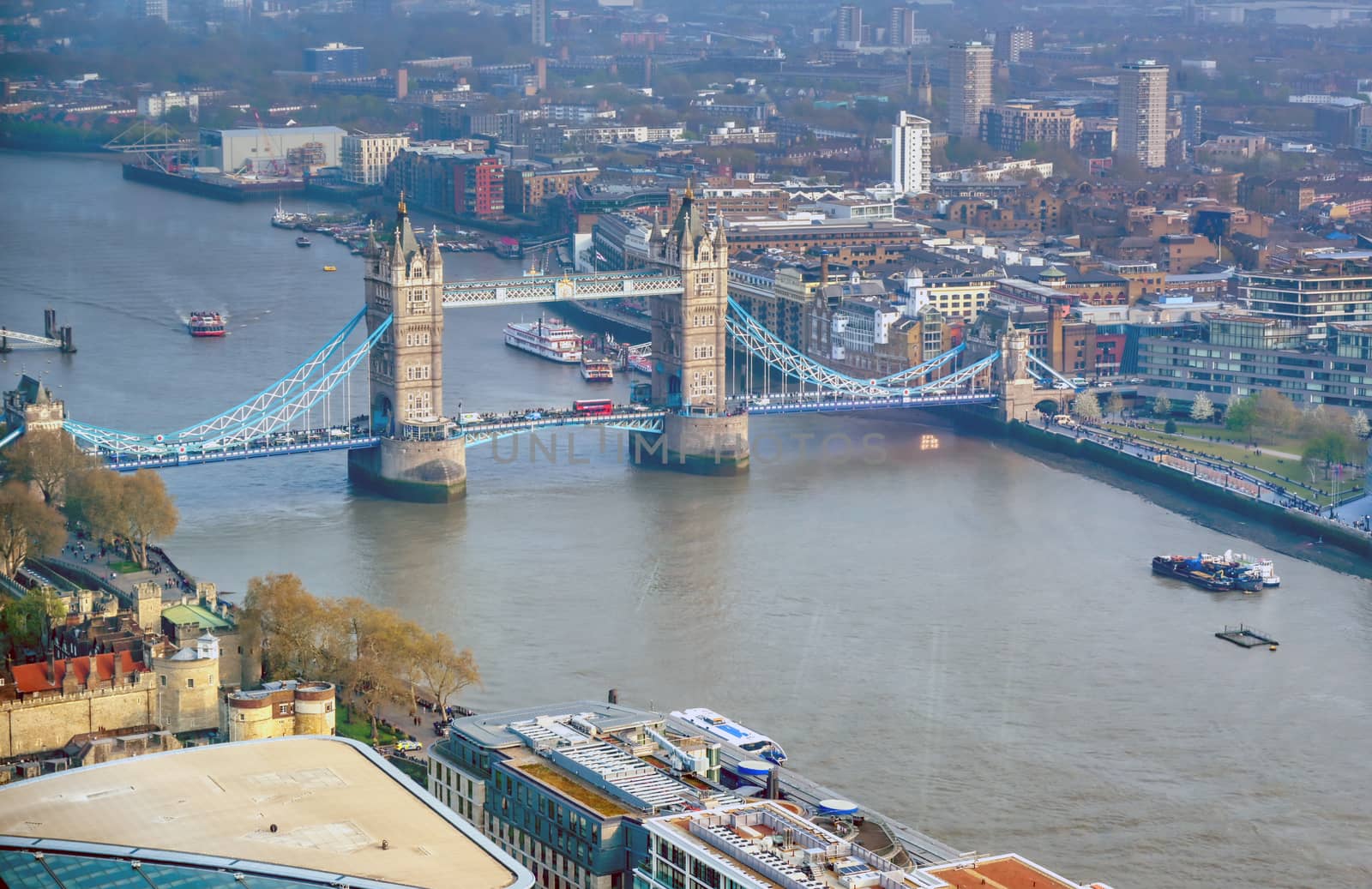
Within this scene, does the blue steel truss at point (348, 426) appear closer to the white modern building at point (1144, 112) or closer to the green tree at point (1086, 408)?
the green tree at point (1086, 408)

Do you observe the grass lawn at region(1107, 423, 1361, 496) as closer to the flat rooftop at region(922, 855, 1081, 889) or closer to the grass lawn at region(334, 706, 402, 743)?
the grass lawn at region(334, 706, 402, 743)

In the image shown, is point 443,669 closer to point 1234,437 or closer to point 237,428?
point 237,428

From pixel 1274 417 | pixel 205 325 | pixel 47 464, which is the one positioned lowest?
pixel 1274 417

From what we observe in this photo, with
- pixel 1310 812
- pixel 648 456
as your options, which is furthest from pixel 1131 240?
pixel 1310 812

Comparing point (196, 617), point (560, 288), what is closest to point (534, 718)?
point (196, 617)

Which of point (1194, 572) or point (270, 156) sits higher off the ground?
point (270, 156)

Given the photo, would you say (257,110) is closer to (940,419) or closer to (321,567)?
(940,419)
